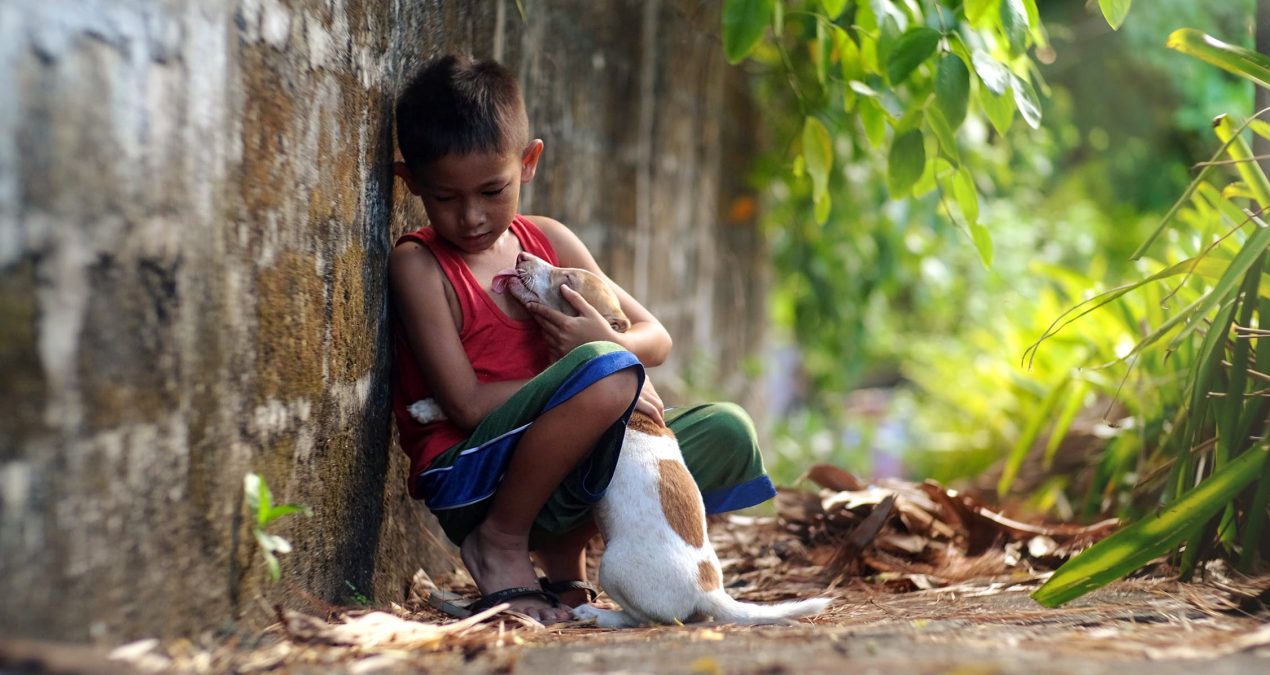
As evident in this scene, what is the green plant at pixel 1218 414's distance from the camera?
6.25 feet

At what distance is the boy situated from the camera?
1.98m

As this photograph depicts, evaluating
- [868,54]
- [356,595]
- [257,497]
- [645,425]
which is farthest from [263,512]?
[868,54]

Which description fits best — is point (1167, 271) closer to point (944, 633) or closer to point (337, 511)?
point (944, 633)

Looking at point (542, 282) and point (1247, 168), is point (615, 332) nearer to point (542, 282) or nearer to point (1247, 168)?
point (542, 282)

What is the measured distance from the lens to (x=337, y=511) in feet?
6.15

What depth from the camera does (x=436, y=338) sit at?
2.05 metres

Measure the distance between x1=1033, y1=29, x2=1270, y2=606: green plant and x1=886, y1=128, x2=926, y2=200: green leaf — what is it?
491 mm

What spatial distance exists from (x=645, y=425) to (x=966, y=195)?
41.4 inches

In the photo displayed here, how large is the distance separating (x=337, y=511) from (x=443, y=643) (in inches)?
13.9

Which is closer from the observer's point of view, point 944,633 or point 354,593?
point 944,633

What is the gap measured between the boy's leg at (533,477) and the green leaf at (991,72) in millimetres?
1043

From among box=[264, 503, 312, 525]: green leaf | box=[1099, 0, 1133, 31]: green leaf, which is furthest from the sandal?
box=[1099, 0, 1133, 31]: green leaf

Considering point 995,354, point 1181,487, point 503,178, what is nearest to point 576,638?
point 503,178

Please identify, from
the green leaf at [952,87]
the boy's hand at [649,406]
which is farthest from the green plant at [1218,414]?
the boy's hand at [649,406]
